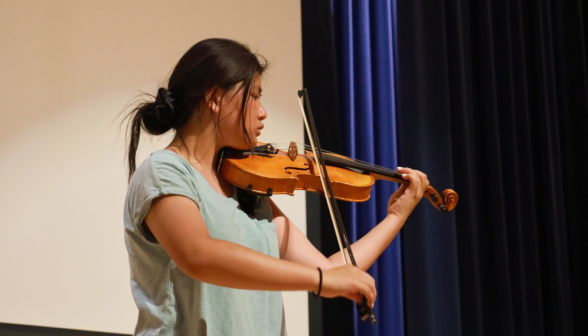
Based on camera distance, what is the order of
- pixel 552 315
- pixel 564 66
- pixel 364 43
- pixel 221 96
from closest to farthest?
pixel 221 96 → pixel 364 43 → pixel 552 315 → pixel 564 66

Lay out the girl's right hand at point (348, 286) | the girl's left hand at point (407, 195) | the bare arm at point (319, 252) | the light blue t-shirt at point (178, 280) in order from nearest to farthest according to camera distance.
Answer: the girl's right hand at point (348, 286)
the light blue t-shirt at point (178, 280)
the bare arm at point (319, 252)
the girl's left hand at point (407, 195)

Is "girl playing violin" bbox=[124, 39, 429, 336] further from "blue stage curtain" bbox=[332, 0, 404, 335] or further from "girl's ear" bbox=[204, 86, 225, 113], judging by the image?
"blue stage curtain" bbox=[332, 0, 404, 335]

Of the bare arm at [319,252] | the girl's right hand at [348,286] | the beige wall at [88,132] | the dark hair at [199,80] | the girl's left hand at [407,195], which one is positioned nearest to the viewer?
the girl's right hand at [348,286]

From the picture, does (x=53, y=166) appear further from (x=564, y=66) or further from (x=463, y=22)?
(x=564, y=66)

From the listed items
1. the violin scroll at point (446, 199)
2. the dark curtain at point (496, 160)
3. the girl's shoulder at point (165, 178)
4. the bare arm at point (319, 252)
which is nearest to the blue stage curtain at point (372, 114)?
the dark curtain at point (496, 160)

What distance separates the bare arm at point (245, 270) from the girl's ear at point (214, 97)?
0.27 metres

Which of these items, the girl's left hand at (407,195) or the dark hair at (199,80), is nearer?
the dark hair at (199,80)

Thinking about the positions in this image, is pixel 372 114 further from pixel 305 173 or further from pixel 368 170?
pixel 305 173

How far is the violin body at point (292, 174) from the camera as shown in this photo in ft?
3.25

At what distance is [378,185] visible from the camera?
68.7 inches

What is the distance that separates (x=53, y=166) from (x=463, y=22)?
1.67 m

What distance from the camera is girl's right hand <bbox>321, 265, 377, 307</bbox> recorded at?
2.28 ft

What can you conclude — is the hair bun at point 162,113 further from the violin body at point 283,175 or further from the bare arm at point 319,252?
the bare arm at point 319,252

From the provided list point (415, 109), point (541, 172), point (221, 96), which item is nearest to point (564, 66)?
point (541, 172)
